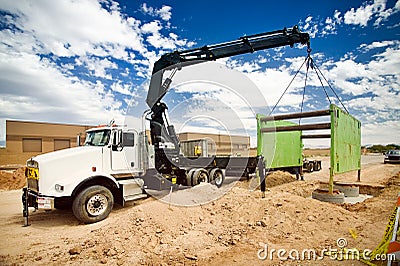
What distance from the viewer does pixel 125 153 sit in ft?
25.4

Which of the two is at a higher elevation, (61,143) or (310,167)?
(61,143)

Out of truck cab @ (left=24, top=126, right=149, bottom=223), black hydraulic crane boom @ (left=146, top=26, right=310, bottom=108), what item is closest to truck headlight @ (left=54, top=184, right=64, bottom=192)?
truck cab @ (left=24, top=126, right=149, bottom=223)

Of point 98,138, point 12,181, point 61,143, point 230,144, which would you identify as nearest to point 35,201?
point 98,138

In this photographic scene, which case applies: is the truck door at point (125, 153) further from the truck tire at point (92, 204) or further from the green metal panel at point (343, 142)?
the green metal panel at point (343, 142)

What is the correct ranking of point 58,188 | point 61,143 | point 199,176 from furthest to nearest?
point 61,143
point 199,176
point 58,188

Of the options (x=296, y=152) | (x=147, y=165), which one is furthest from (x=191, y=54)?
(x=296, y=152)

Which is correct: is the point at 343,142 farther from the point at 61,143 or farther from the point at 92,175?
the point at 61,143

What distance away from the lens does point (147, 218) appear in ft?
19.2

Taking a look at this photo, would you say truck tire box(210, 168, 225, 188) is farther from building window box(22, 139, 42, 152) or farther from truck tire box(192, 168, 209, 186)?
building window box(22, 139, 42, 152)

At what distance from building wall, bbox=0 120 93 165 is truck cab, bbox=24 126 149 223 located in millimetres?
16115

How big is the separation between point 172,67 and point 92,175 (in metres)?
5.07

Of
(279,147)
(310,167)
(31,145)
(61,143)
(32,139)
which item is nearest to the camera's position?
(279,147)

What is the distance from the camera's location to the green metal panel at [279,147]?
371 inches

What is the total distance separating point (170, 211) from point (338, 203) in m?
4.69
